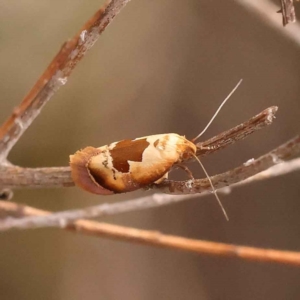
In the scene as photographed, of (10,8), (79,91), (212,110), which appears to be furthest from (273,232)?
(10,8)

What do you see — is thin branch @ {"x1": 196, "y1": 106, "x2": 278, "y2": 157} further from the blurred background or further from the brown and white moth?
the blurred background

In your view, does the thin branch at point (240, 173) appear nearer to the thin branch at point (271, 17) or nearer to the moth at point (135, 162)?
the moth at point (135, 162)

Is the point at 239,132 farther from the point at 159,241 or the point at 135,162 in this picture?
the point at 159,241

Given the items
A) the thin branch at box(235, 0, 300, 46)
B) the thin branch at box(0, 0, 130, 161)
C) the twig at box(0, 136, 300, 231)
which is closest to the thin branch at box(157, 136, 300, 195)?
the twig at box(0, 136, 300, 231)

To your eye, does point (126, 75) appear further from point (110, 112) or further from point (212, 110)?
point (212, 110)

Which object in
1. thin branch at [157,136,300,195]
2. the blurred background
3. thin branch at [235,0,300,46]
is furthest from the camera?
the blurred background

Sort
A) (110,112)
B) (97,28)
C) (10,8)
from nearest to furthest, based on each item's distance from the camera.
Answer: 1. (97,28)
2. (10,8)
3. (110,112)

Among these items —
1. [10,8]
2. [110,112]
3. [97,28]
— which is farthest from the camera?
[110,112]
